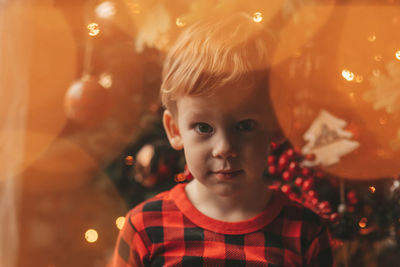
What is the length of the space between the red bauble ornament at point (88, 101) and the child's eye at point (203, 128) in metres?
0.42

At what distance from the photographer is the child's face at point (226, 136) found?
62 centimetres

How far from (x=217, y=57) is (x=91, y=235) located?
93cm

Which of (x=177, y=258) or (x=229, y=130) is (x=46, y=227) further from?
(x=229, y=130)

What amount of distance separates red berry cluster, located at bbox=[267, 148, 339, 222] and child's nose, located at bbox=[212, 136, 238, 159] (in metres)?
0.26

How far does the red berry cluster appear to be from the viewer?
0.83m

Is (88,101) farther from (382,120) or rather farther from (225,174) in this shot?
(382,120)

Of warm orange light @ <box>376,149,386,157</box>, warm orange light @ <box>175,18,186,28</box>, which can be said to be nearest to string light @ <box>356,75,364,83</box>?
warm orange light @ <box>376,149,386,157</box>

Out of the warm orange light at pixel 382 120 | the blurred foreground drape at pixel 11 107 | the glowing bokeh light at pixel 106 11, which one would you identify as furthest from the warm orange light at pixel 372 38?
the blurred foreground drape at pixel 11 107

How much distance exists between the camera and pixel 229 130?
2.05 feet

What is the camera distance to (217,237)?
684 millimetres

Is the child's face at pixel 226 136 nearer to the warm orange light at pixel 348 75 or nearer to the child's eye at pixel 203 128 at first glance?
the child's eye at pixel 203 128

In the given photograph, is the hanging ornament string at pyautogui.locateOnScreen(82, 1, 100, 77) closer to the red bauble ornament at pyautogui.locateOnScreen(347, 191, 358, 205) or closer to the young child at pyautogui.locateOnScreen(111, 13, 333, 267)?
the young child at pyautogui.locateOnScreen(111, 13, 333, 267)

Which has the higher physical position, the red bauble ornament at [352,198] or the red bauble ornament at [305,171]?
the red bauble ornament at [305,171]

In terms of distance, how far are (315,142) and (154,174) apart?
1.23 feet
